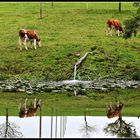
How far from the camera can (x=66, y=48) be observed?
122ft

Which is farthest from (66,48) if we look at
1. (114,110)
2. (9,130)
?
(9,130)

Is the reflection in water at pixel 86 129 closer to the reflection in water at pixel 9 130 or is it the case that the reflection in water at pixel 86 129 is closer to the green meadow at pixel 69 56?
the reflection in water at pixel 9 130

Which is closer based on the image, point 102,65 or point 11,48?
point 102,65

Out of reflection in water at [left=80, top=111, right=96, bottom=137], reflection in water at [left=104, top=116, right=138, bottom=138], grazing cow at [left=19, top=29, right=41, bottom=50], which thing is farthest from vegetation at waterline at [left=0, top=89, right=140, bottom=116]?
grazing cow at [left=19, top=29, right=41, bottom=50]

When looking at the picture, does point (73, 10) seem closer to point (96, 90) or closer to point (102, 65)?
point (102, 65)

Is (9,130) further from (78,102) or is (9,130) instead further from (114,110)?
(78,102)

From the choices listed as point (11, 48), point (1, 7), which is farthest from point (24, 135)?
point (1, 7)

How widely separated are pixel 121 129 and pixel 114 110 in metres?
3.94

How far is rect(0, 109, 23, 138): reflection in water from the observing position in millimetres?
20591

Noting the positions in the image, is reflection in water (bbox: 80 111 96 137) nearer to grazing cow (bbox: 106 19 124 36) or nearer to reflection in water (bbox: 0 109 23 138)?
reflection in water (bbox: 0 109 23 138)

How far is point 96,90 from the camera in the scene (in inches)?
1189

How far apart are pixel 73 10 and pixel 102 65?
21021 millimetres

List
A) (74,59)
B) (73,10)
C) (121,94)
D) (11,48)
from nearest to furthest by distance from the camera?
(121,94) → (74,59) → (11,48) → (73,10)

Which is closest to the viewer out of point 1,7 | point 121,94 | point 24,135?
point 24,135
